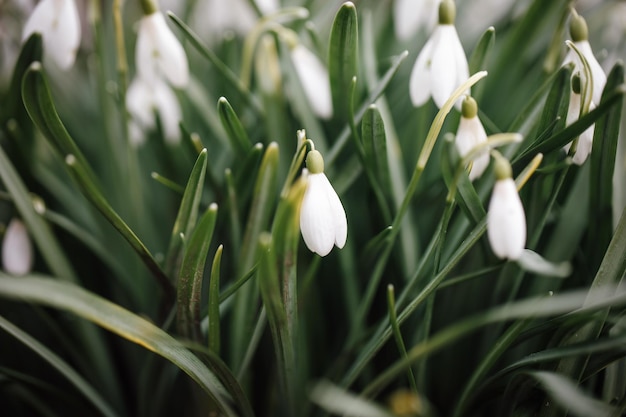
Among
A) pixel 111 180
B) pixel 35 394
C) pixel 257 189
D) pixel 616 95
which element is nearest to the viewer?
pixel 616 95

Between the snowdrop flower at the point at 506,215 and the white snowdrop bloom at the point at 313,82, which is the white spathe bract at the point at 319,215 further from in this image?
the white snowdrop bloom at the point at 313,82

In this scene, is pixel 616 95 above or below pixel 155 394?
above

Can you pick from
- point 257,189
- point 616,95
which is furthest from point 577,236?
point 257,189

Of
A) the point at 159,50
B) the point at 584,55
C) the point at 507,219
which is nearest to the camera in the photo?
the point at 507,219

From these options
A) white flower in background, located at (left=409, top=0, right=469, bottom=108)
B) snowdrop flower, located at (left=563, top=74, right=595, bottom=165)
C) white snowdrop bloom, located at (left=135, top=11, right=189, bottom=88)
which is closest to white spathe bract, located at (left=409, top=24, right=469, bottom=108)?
white flower in background, located at (left=409, top=0, right=469, bottom=108)

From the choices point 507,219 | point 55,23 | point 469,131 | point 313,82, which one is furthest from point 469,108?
point 55,23

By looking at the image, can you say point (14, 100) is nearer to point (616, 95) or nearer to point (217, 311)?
point (217, 311)

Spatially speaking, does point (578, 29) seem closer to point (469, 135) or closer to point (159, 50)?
point (469, 135)

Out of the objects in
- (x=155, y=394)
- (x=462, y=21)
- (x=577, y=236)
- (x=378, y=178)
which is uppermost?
(x=462, y=21)
